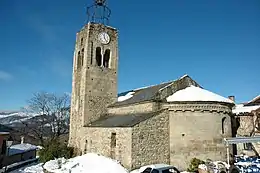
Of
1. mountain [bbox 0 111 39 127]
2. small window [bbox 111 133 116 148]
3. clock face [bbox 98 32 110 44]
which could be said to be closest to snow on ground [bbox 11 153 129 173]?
small window [bbox 111 133 116 148]

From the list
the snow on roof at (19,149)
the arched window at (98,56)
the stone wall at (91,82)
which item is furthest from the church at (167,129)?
the snow on roof at (19,149)

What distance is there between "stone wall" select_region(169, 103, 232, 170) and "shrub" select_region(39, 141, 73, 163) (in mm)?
11563

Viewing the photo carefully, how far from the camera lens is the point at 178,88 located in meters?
21.1

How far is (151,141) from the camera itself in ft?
57.5

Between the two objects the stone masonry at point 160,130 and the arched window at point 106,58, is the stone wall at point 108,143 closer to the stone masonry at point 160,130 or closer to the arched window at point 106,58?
the stone masonry at point 160,130

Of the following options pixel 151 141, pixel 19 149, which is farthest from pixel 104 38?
pixel 19 149

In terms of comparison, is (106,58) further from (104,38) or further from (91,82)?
(91,82)

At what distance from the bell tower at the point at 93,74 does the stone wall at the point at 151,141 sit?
9424 millimetres

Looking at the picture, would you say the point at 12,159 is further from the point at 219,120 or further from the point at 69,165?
the point at 219,120

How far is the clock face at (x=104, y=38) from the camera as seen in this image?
→ 27156 mm

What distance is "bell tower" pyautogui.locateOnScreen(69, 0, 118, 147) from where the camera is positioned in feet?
84.1

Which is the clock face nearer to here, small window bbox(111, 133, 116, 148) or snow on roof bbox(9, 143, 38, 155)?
A: small window bbox(111, 133, 116, 148)

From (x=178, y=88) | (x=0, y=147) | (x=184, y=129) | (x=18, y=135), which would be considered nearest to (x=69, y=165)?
(x=0, y=147)

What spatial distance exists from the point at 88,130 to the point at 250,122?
17.6 m
